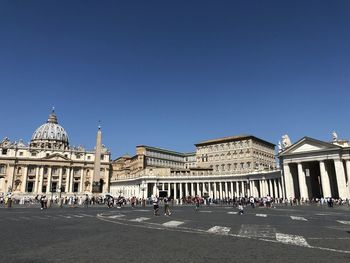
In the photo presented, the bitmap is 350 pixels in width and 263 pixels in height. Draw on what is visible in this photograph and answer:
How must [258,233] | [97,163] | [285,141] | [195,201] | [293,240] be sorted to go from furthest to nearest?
1. [285,141]
2. [195,201]
3. [97,163]
4. [258,233]
5. [293,240]

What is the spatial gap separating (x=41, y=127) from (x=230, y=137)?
303 ft

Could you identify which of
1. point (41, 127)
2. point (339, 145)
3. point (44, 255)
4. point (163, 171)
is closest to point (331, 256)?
point (44, 255)

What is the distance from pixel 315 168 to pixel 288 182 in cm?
760

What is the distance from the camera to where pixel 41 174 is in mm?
100312

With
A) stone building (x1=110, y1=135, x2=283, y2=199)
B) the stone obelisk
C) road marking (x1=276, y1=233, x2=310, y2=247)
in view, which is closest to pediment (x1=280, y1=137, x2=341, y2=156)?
stone building (x1=110, y1=135, x2=283, y2=199)

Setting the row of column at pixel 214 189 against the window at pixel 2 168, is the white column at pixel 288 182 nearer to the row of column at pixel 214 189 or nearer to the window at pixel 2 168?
the row of column at pixel 214 189

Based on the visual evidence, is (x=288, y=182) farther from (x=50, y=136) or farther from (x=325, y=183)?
(x=50, y=136)

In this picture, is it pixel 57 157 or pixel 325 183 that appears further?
pixel 57 157

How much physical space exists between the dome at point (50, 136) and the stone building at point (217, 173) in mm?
41222

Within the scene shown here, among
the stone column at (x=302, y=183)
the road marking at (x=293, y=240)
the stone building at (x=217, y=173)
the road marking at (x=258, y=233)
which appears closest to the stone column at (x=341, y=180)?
the stone column at (x=302, y=183)

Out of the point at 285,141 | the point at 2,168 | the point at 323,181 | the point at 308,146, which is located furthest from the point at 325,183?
the point at 2,168

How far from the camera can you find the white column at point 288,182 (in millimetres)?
55906

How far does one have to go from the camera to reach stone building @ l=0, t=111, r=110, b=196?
96.6 meters

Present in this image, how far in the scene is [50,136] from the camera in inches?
5448
